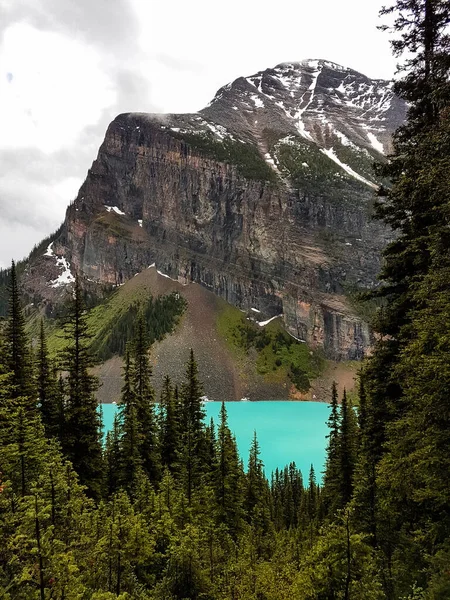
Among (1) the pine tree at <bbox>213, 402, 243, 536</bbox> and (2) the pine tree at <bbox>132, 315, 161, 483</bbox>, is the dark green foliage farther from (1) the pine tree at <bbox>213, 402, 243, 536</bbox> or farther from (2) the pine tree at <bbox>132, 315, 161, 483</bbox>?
(1) the pine tree at <bbox>213, 402, 243, 536</bbox>

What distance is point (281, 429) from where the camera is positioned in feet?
328

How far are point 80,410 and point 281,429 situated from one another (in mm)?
84710

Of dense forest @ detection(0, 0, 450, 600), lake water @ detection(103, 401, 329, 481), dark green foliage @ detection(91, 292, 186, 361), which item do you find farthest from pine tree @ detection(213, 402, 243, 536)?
dark green foliage @ detection(91, 292, 186, 361)

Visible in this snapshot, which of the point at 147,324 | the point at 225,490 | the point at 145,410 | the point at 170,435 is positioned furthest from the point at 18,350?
the point at 147,324

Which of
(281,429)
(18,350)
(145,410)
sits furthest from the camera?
(281,429)

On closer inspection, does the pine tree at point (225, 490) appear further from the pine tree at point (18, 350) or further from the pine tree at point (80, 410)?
the pine tree at point (18, 350)

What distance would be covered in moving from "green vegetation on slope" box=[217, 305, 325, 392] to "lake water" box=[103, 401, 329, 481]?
51.5 ft

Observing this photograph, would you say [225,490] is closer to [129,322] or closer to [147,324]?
[147,324]

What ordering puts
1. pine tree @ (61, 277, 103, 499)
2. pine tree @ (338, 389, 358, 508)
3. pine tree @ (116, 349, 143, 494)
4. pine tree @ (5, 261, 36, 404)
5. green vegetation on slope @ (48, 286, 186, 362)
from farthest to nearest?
green vegetation on slope @ (48, 286, 186, 362), pine tree @ (338, 389, 358, 508), pine tree @ (116, 349, 143, 494), pine tree @ (61, 277, 103, 499), pine tree @ (5, 261, 36, 404)

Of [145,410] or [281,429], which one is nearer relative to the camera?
[145,410]

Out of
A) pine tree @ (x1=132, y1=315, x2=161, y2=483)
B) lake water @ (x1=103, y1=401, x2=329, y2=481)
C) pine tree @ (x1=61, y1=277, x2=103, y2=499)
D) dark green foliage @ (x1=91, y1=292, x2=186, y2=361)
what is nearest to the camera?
pine tree @ (x1=61, y1=277, x2=103, y2=499)

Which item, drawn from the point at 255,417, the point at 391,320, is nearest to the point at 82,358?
the point at 391,320

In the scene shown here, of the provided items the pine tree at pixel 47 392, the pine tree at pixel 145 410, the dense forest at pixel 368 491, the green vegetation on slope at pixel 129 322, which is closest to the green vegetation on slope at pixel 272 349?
the green vegetation on slope at pixel 129 322

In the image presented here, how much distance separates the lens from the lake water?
7419 centimetres
